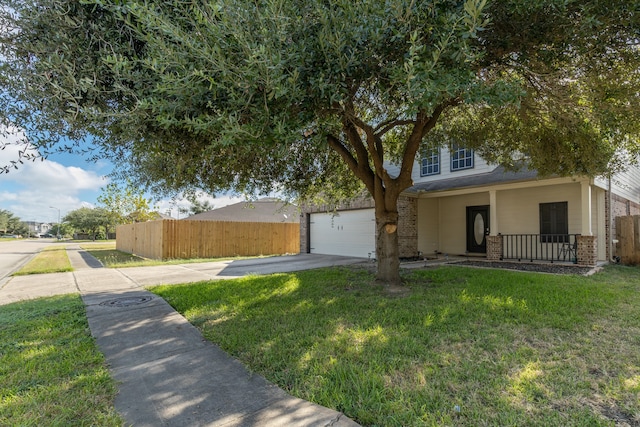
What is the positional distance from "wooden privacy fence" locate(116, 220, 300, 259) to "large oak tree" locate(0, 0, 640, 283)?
1077cm

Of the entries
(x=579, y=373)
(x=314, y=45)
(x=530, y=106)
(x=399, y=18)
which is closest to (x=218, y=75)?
(x=314, y=45)

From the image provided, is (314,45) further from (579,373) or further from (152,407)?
(579,373)

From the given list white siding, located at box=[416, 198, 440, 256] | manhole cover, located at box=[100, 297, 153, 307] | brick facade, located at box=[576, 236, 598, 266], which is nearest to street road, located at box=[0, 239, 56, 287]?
manhole cover, located at box=[100, 297, 153, 307]

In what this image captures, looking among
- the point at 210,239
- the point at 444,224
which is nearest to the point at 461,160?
the point at 444,224

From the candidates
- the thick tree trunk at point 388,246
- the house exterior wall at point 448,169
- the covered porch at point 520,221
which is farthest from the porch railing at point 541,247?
the thick tree trunk at point 388,246

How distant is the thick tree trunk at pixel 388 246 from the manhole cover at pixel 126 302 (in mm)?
4658

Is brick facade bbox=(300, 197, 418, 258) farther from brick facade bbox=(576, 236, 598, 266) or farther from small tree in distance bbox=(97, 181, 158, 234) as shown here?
small tree in distance bbox=(97, 181, 158, 234)

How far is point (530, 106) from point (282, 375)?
20.1 ft

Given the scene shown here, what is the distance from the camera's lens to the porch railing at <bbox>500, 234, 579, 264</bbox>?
32.5 ft

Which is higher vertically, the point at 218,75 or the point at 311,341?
the point at 218,75

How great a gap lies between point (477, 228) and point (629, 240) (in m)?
4.32

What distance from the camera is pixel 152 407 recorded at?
2514 millimetres

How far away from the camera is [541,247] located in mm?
10859

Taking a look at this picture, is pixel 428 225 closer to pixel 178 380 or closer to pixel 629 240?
pixel 629 240
